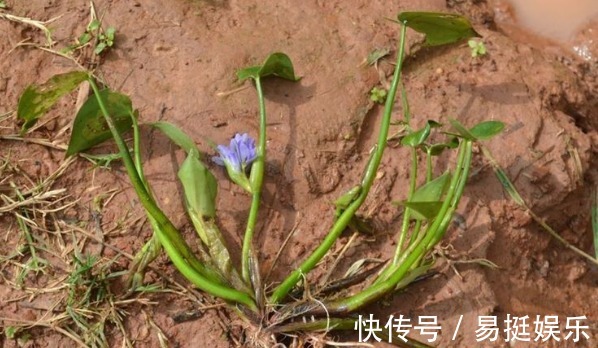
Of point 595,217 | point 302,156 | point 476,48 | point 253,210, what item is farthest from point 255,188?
point 595,217

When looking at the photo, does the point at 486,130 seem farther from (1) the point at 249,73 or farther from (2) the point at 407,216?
(1) the point at 249,73

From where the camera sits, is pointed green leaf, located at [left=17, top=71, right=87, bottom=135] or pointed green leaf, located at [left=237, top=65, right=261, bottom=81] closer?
pointed green leaf, located at [left=17, top=71, right=87, bottom=135]

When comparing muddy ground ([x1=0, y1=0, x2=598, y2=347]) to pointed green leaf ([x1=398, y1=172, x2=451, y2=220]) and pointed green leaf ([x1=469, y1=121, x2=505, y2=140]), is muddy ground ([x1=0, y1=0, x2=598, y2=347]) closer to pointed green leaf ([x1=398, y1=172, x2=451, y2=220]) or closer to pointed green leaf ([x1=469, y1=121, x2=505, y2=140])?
pointed green leaf ([x1=398, y1=172, x2=451, y2=220])

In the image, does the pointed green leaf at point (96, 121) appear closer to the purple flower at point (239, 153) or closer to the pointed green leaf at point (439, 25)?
the purple flower at point (239, 153)

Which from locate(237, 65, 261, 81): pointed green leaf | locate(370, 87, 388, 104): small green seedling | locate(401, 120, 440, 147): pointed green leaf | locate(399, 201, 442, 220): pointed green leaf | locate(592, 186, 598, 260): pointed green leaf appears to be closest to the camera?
locate(399, 201, 442, 220): pointed green leaf

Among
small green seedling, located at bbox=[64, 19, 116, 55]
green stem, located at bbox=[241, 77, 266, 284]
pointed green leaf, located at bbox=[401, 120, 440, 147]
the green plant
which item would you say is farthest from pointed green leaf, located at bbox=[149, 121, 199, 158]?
pointed green leaf, located at bbox=[401, 120, 440, 147]

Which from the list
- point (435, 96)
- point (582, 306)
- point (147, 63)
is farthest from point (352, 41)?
point (582, 306)
